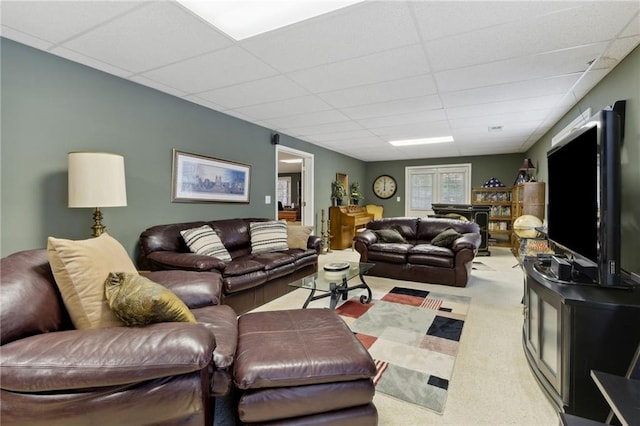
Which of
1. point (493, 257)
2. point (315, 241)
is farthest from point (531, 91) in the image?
point (493, 257)

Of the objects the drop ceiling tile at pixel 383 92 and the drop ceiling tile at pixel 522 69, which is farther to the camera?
the drop ceiling tile at pixel 383 92

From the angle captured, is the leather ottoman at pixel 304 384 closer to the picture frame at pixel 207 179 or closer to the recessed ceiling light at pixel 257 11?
the recessed ceiling light at pixel 257 11

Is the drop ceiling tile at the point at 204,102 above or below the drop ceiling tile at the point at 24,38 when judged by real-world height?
above

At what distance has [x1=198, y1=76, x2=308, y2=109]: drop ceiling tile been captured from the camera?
9.71 ft

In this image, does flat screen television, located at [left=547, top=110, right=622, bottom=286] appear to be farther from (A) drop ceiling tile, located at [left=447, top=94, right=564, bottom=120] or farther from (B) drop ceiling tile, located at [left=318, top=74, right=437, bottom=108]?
(A) drop ceiling tile, located at [left=447, top=94, right=564, bottom=120]

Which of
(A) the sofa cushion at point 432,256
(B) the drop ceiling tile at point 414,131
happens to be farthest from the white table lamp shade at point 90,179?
(B) the drop ceiling tile at point 414,131

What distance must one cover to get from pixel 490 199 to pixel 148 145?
23.8 ft

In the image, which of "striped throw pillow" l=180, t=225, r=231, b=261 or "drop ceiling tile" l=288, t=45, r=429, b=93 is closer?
"drop ceiling tile" l=288, t=45, r=429, b=93

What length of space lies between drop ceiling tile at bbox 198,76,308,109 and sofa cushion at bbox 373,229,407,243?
96.2 inches

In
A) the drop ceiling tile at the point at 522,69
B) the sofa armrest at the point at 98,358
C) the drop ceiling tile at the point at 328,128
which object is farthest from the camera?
the drop ceiling tile at the point at 328,128

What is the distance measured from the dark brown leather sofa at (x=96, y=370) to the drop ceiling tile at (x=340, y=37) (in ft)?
6.27

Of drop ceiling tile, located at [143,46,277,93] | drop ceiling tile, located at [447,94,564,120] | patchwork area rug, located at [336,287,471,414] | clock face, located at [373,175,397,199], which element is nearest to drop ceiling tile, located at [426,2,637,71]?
drop ceiling tile, located at [447,94,564,120]

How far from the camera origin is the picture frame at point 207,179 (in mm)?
3426

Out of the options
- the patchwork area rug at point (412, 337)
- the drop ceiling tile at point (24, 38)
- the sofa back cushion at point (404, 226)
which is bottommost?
the patchwork area rug at point (412, 337)
